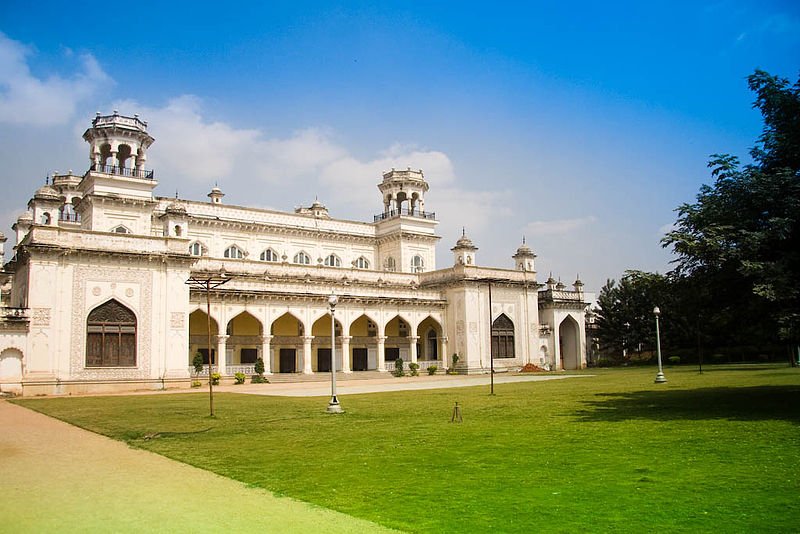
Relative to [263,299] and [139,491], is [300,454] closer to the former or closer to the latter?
[139,491]

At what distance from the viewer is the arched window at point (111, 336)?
36.4 metres

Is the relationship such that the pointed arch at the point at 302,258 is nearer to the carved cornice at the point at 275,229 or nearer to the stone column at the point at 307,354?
the carved cornice at the point at 275,229

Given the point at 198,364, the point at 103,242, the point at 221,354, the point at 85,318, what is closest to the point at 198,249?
the point at 221,354

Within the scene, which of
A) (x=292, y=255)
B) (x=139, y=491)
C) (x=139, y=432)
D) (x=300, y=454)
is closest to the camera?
(x=139, y=491)

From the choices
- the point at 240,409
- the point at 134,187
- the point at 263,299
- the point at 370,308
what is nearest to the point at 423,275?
the point at 370,308

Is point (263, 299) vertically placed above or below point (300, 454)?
above

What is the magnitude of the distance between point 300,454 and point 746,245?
1233cm

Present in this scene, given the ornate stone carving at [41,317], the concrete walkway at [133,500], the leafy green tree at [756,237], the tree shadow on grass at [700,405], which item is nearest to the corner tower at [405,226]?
the ornate stone carving at [41,317]

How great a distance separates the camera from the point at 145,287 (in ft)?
125

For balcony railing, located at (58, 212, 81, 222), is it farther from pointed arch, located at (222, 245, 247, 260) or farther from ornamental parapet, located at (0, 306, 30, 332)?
ornamental parapet, located at (0, 306, 30, 332)

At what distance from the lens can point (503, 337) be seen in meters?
56.6

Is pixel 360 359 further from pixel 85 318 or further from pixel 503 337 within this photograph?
pixel 85 318

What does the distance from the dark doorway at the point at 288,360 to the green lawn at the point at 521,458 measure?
2741 centimetres

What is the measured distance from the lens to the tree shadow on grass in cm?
1625
